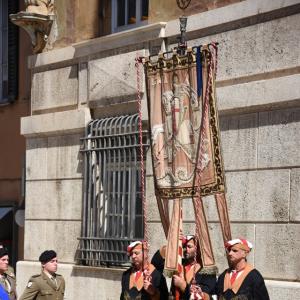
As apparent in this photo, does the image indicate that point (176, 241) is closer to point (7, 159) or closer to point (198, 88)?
point (198, 88)

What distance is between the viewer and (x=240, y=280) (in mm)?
9883

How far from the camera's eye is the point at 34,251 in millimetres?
15820

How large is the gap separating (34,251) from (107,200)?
71.3 inches

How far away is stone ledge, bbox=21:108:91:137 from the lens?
590 inches

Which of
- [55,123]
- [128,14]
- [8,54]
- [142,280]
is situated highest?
[128,14]

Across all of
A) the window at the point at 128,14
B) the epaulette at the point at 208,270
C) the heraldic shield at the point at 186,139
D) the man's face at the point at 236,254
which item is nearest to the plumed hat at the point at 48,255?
the heraldic shield at the point at 186,139

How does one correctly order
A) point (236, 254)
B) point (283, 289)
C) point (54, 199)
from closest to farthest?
point (236, 254)
point (283, 289)
point (54, 199)

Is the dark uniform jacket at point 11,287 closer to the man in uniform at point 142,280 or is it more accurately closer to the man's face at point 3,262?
the man's face at point 3,262

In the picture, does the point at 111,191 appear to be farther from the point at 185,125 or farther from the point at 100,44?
the point at 185,125

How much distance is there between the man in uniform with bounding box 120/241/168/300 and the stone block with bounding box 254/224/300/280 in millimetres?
1468

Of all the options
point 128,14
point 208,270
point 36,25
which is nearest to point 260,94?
point 208,270

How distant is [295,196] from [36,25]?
5.87 metres

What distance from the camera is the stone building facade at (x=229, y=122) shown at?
1167cm

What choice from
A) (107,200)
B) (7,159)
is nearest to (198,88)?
(107,200)
